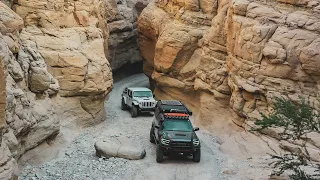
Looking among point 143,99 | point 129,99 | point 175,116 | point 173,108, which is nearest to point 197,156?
point 175,116

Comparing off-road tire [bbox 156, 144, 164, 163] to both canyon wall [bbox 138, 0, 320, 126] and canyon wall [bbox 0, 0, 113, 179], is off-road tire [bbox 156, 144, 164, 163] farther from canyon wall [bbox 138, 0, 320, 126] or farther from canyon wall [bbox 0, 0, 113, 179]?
canyon wall [bbox 138, 0, 320, 126]

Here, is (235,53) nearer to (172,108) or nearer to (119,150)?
(172,108)

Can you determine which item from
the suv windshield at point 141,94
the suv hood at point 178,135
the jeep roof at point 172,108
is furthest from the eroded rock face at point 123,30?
the suv hood at point 178,135

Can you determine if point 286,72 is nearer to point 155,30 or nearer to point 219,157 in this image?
point 219,157

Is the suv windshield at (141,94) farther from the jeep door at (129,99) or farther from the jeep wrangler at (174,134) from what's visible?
the jeep wrangler at (174,134)

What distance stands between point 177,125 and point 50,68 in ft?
26.4

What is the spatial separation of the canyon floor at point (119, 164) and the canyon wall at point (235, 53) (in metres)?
3.51

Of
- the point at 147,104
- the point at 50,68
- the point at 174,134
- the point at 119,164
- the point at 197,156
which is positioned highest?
the point at 50,68

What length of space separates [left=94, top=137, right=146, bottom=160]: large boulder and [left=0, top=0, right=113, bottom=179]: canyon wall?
90.9 inches

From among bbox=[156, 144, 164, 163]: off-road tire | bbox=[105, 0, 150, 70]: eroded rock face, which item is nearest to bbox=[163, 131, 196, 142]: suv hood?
bbox=[156, 144, 164, 163]: off-road tire

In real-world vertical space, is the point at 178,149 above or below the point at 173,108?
below

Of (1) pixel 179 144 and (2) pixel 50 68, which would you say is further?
(2) pixel 50 68

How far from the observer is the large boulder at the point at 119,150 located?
20.4 m

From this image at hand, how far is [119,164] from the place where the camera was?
1953 centimetres
